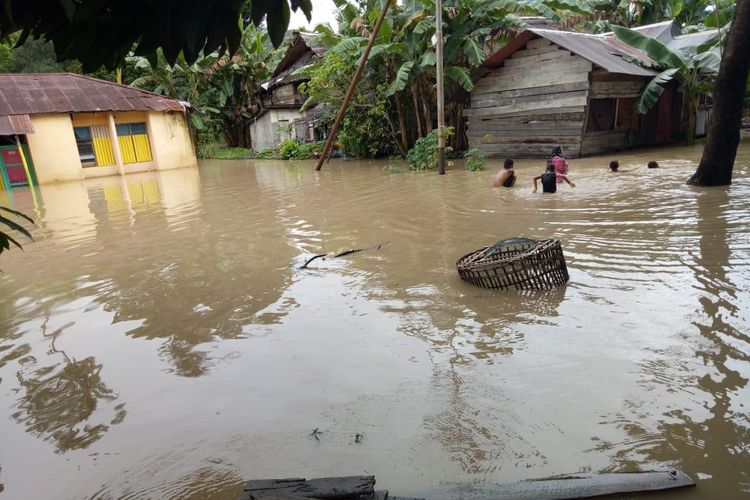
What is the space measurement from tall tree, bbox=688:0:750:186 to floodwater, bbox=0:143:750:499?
1426 mm

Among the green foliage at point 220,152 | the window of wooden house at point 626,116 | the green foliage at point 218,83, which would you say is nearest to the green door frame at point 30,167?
the green foliage at point 218,83

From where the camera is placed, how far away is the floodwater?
2889mm

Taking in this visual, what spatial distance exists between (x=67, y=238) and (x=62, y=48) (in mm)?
8782

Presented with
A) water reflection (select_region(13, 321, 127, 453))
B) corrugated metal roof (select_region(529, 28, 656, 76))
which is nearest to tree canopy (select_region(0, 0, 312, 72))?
water reflection (select_region(13, 321, 127, 453))

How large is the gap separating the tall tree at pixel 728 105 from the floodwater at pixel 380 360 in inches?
56.1

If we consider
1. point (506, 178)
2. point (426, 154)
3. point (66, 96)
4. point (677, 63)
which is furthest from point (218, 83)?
point (506, 178)

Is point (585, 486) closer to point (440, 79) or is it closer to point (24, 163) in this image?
point (440, 79)

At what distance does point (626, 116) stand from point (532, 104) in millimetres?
3879

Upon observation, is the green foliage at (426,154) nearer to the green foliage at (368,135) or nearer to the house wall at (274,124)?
the green foliage at (368,135)

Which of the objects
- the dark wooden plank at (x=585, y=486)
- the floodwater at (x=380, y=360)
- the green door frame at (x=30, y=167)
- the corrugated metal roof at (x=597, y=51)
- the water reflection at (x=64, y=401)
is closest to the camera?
the dark wooden plank at (x=585, y=486)

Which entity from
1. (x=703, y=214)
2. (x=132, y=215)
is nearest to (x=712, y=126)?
(x=703, y=214)

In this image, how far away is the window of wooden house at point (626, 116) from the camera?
1770 cm

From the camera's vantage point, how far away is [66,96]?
21984 mm

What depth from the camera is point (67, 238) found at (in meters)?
9.50
